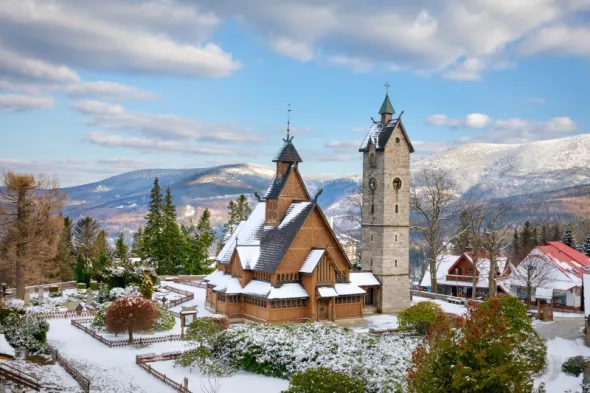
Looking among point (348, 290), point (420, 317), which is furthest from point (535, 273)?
point (420, 317)

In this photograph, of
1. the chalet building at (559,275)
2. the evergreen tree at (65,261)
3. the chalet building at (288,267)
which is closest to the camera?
the chalet building at (288,267)

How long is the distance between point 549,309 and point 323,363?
24.9 metres

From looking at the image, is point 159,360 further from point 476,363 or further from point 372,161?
point 372,161

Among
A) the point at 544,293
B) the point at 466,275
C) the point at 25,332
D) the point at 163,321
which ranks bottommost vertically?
the point at 163,321

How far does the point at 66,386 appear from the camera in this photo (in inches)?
863

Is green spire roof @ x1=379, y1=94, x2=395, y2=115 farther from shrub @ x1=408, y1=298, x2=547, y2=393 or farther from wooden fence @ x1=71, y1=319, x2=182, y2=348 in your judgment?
shrub @ x1=408, y1=298, x2=547, y2=393

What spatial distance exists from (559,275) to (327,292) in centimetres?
2432

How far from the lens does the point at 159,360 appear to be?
2641cm

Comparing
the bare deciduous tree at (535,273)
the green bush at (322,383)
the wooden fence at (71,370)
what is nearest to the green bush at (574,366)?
the green bush at (322,383)

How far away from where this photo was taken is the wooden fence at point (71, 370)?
21777 millimetres

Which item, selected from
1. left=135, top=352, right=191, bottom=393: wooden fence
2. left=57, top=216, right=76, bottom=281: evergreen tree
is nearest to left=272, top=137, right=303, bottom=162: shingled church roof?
left=135, top=352, right=191, bottom=393: wooden fence

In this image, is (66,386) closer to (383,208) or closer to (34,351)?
(34,351)

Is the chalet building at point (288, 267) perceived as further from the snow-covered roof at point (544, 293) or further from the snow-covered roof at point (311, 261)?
the snow-covered roof at point (544, 293)

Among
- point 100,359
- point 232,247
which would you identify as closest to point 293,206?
point 232,247
